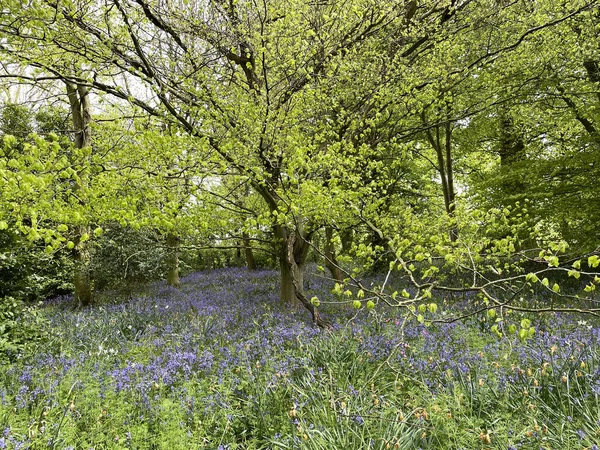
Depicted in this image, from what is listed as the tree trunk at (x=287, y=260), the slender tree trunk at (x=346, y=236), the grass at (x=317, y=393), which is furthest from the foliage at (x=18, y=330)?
the slender tree trunk at (x=346, y=236)

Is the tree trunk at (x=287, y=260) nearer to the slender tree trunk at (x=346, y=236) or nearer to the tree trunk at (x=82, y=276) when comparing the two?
the slender tree trunk at (x=346, y=236)

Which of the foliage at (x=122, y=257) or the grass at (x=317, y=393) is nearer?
the grass at (x=317, y=393)

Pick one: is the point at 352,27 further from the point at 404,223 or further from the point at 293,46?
the point at 404,223

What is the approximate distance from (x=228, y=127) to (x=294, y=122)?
4.03 ft

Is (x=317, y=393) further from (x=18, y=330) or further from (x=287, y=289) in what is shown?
(x=287, y=289)

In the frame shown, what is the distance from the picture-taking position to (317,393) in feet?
13.3

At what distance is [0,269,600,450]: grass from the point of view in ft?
10.3

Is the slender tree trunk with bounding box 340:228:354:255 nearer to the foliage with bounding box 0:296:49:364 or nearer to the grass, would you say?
the grass

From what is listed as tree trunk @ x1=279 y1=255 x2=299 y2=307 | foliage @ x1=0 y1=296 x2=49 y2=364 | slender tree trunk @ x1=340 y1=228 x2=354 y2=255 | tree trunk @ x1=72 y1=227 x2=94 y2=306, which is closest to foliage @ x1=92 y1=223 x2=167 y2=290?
tree trunk @ x1=72 y1=227 x2=94 y2=306

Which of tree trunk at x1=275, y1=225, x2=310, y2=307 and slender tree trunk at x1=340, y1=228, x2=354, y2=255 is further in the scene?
slender tree trunk at x1=340, y1=228, x2=354, y2=255

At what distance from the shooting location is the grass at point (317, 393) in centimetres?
313

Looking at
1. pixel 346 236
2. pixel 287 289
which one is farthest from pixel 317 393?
pixel 346 236

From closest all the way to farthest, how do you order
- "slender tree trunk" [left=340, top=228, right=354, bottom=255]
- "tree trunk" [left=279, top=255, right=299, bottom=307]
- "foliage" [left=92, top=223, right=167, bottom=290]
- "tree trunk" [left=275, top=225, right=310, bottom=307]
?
"tree trunk" [left=275, top=225, right=310, bottom=307] → "tree trunk" [left=279, top=255, right=299, bottom=307] → "slender tree trunk" [left=340, top=228, right=354, bottom=255] → "foliage" [left=92, top=223, right=167, bottom=290]

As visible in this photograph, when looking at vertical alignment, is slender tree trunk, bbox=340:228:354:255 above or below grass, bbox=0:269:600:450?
above
